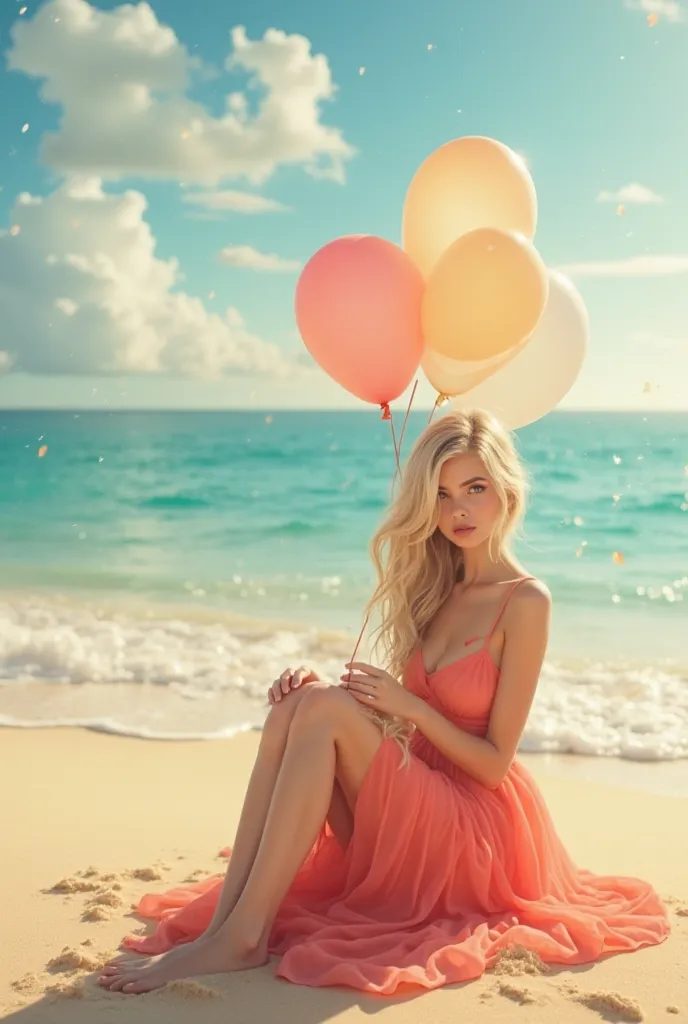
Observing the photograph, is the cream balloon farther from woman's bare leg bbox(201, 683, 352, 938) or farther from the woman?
woman's bare leg bbox(201, 683, 352, 938)

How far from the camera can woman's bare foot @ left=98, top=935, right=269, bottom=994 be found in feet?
10.3

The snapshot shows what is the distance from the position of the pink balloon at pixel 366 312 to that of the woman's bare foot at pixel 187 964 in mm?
1841

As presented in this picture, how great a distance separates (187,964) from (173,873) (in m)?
1.11

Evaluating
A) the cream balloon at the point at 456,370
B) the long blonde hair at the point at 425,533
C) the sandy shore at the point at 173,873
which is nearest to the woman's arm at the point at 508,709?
the long blonde hair at the point at 425,533

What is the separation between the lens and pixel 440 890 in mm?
3535

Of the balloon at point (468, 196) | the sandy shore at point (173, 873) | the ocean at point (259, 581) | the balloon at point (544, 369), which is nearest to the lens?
the sandy shore at point (173, 873)

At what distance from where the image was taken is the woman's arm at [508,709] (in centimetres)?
358

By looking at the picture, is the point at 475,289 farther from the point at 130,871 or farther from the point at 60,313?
the point at 60,313

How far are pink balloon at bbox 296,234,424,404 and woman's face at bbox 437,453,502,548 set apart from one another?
0.41 m

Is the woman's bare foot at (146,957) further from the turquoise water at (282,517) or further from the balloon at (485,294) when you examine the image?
the turquoise water at (282,517)

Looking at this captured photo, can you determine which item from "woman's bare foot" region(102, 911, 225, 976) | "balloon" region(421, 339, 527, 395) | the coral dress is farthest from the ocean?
"woman's bare foot" region(102, 911, 225, 976)

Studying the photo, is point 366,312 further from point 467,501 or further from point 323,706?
point 323,706

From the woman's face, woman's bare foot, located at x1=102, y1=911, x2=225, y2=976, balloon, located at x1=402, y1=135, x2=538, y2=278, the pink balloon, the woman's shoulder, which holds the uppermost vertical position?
balloon, located at x1=402, y1=135, x2=538, y2=278

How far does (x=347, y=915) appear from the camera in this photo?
3508mm
